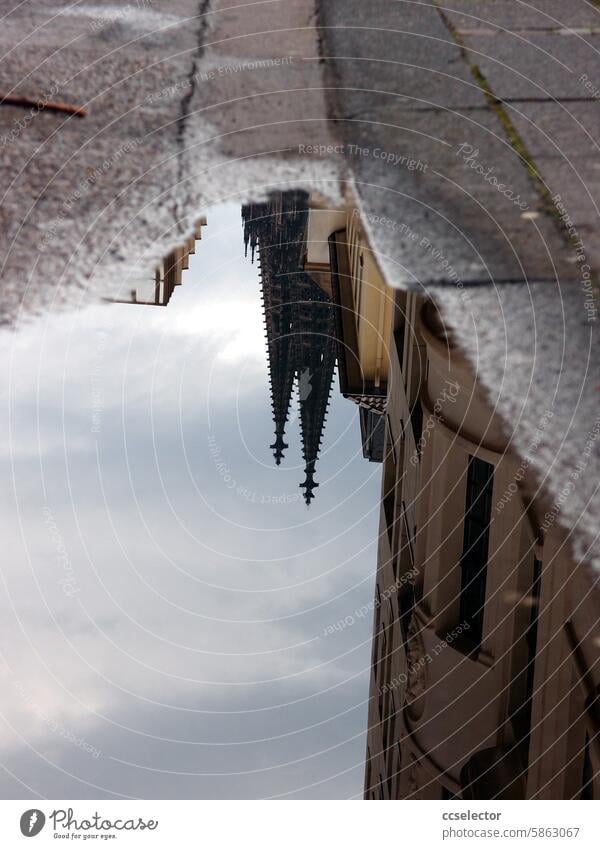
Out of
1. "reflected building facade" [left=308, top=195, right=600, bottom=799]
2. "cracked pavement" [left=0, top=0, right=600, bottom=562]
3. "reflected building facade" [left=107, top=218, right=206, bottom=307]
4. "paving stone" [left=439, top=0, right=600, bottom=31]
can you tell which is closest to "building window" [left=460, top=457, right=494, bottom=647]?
"reflected building facade" [left=308, top=195, right=600, bottom=799]

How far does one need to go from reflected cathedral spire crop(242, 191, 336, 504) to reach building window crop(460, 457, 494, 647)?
0.69 metres

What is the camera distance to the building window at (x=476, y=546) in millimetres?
4895

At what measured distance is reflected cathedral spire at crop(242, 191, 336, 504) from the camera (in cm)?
534

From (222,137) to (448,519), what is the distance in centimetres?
223

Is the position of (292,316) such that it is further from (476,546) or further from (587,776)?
(587,776)

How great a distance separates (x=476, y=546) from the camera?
5.02 m

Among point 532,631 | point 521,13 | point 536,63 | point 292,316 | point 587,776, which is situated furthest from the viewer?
point 521,13

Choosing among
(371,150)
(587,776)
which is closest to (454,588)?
(587,776)

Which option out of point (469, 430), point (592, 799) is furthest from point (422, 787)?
point (469, 430)

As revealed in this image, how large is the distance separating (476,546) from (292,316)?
1315 millimetres

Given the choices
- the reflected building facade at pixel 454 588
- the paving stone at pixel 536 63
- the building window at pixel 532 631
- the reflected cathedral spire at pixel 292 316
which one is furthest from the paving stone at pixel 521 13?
the building window at pixel 532 631

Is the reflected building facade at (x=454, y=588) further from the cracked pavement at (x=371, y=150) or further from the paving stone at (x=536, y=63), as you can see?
the paving stone at (x=536, y=63)

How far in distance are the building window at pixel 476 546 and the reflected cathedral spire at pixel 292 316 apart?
69 cm

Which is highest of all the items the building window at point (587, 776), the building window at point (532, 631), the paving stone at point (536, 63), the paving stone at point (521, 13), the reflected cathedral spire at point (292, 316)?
the paving stone at point (521, 13)
